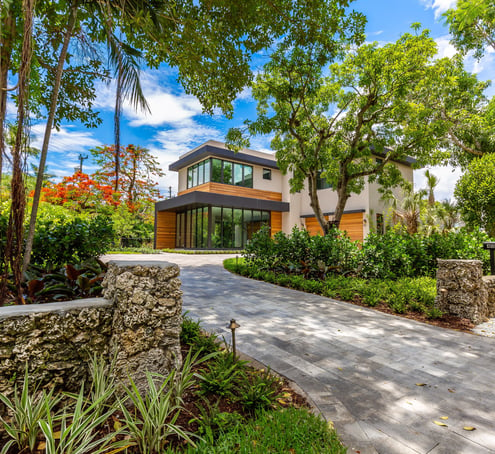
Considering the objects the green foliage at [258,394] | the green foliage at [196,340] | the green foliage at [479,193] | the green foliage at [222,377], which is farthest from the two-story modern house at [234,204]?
the green foliage at [258,394]

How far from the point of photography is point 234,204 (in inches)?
728

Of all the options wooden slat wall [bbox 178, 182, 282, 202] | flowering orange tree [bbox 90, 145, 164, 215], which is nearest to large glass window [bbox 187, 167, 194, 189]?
wooden slat wall [bbox 178, 182, 282, 202]

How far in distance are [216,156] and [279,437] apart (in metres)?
18.4

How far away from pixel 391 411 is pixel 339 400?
0.37m

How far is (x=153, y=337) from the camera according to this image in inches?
78.7

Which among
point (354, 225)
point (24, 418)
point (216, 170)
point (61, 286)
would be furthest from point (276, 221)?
point (24, 418)

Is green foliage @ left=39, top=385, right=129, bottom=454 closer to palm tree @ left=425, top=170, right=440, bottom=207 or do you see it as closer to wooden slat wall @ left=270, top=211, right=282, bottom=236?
wooden slat wall @ left=270, top=211, right=282, bottom=236

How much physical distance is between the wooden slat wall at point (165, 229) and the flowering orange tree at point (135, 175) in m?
1.82

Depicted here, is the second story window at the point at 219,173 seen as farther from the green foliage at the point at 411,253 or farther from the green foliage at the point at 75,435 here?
the green foliage at the point at 75,435

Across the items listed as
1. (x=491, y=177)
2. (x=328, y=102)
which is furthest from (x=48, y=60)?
(x=491, y=177)

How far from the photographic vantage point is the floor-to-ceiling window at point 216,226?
741 inches

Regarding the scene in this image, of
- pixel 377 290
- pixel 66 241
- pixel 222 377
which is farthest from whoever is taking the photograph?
pixel 377 290

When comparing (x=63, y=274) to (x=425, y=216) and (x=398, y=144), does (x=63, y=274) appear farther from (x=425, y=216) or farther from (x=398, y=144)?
(x=425, y=216)

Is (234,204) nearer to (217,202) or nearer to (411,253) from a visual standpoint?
(217,202)
